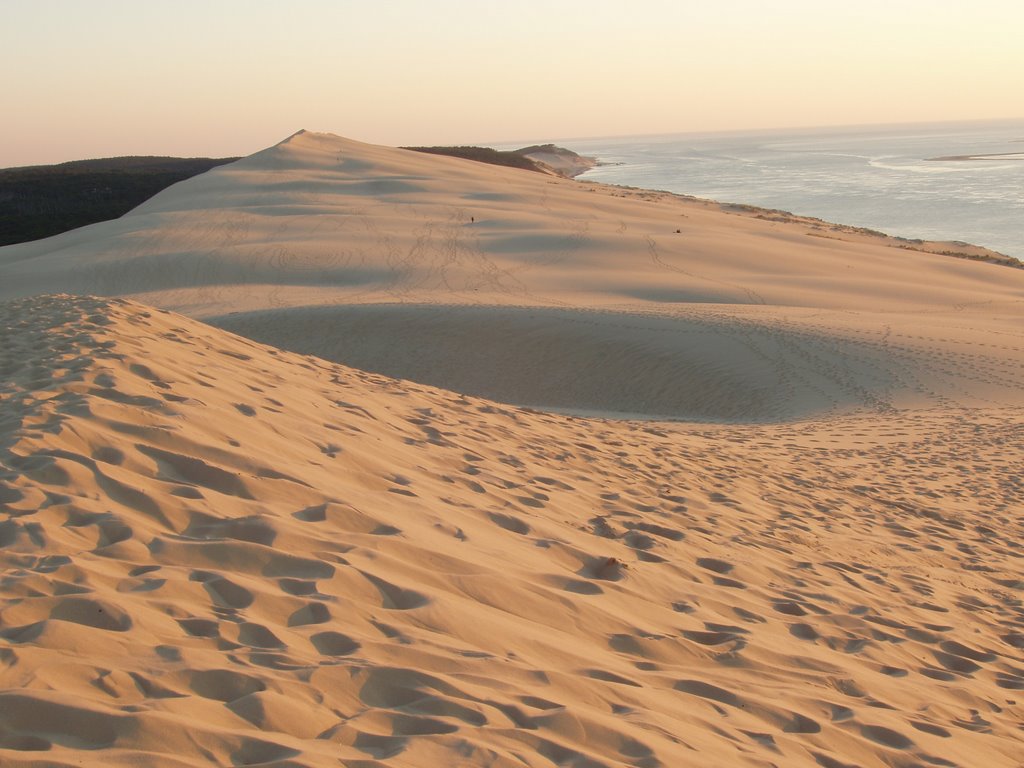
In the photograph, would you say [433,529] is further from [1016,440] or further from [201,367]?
[1016,440]

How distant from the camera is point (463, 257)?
24.1 m

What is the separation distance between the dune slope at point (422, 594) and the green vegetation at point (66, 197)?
39.1m

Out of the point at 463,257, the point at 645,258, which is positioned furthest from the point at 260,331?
the point at 645,258

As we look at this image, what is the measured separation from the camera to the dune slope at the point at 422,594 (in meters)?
2.81

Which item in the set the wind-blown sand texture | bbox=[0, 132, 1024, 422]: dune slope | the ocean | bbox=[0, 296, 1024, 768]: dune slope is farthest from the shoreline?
bbox=[0, 296, 1024, 768]: dune slope

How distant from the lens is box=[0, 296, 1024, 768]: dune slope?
2.81 metres

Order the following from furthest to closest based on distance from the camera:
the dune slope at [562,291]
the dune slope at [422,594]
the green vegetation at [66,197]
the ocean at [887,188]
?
the green vegetation at [66,197] → the ocean at [887,188] → the dune slope at [562,291] → the dune slope at [422,594]

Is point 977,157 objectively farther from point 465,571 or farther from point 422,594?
point 422,594

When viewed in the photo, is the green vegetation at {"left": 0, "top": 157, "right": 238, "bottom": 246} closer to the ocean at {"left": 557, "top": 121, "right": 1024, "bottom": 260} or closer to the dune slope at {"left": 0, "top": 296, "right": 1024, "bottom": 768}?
the ocean at {"left": 557, "top": 121, "right": 1024, "bottom": 260}

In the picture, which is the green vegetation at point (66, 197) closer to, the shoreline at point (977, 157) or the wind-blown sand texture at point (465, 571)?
the wind-blown sand texture at point (465, 571)

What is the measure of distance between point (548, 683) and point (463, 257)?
21.2 meters

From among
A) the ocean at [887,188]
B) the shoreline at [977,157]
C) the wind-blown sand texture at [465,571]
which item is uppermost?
the shoreline at [977,157]

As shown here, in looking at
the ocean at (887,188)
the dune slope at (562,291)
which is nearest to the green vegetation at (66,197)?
the dune slope at (562,291)

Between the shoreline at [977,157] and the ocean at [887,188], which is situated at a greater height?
the shoreline at [977,157]
